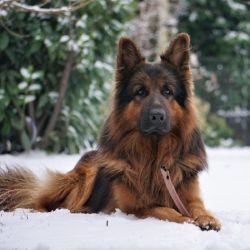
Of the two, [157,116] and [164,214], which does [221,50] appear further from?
[164,214]

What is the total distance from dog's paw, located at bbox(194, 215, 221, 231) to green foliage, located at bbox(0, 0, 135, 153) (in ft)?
18.5

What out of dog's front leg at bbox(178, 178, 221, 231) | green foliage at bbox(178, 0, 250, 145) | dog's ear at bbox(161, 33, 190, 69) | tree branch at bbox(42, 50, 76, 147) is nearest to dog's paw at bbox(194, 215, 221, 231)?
dog's front leg at bbox(178, 178, 221, 231)

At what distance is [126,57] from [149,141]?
0.80 meters

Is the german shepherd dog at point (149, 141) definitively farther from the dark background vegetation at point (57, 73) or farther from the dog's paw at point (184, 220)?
the dark background vegetation at point (57, 73)

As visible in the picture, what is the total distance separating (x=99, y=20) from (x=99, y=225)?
21.5 ft

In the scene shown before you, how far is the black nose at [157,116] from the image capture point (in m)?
4.78

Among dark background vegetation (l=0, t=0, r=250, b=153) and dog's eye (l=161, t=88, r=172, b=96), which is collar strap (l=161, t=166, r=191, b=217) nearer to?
dog's eye (l=161, t=88, r=172, b=96)

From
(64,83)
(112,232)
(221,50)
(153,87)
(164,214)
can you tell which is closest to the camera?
(112,232)

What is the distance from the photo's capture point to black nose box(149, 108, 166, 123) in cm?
478

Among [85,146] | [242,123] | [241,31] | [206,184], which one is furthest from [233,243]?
[242,123]

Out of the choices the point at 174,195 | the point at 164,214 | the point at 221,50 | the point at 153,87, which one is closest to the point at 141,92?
the point at 153,87

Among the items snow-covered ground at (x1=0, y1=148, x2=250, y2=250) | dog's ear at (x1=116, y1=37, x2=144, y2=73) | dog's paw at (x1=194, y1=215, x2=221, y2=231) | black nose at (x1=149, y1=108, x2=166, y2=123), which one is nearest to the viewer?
snow-covered ground at (x1=0, y1=148, x2=250, y2=250)

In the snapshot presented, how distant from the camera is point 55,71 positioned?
10602 millimetres

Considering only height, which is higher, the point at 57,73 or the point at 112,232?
the point at 57,73
